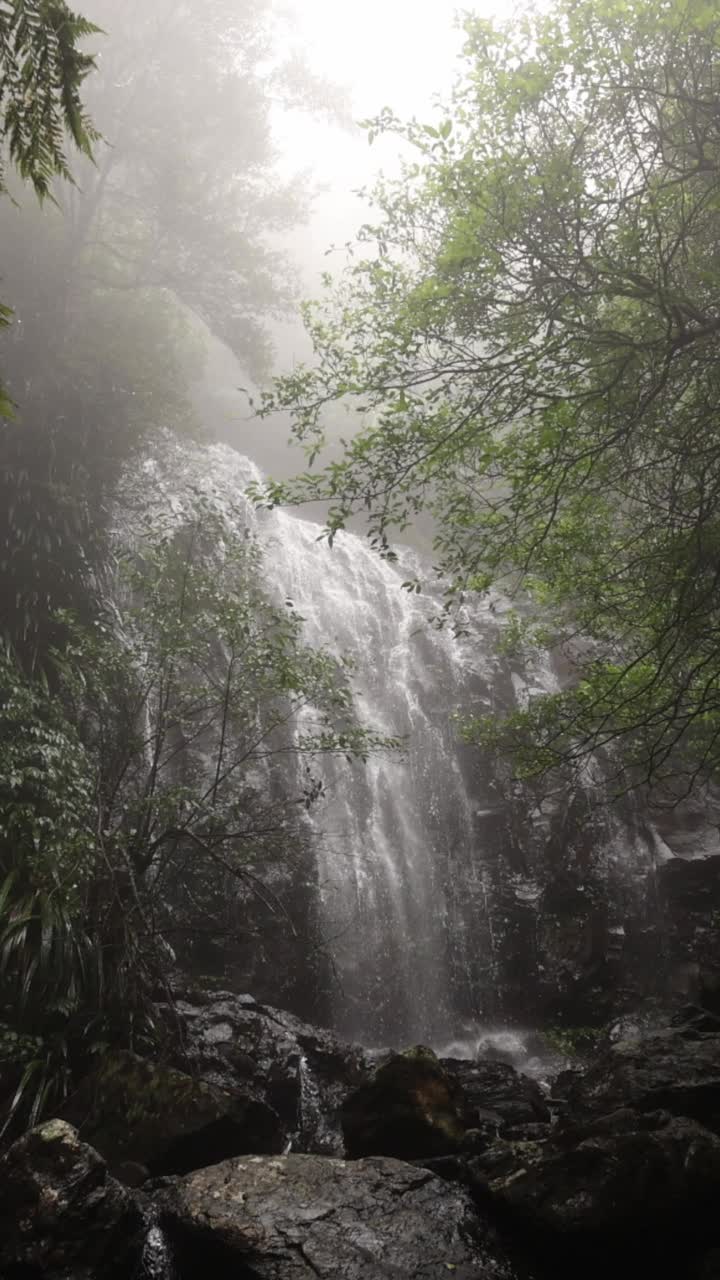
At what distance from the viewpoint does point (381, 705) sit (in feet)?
49.7

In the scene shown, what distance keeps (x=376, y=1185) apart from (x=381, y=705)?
10497mm

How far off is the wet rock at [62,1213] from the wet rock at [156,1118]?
0.90 m

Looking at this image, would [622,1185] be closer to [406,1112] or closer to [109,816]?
[406,1112]

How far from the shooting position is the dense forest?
14.3ft

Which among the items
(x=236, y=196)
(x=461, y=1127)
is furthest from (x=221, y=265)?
(x=461, y=1127)

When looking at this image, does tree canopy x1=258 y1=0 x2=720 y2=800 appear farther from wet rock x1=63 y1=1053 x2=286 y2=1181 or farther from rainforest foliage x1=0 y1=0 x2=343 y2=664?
rainforest foliage x1=0 y1=0 x2=343 y2=664

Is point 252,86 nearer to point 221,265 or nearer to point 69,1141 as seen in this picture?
point 221,265

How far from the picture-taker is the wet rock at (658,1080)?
19.0 feet

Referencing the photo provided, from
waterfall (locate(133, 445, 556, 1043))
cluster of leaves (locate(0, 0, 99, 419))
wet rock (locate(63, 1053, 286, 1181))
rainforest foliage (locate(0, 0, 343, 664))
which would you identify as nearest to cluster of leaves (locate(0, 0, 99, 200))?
cluster of leaves (locate(0, 0, 99, 419))

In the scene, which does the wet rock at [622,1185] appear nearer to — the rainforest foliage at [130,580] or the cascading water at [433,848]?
the rainforest foliage at [130,580]

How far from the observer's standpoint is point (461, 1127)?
6180mm

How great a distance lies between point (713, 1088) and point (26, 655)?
831cm

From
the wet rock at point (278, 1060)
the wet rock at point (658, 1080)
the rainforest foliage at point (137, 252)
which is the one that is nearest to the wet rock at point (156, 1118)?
the wet rock at point (278, 1060)

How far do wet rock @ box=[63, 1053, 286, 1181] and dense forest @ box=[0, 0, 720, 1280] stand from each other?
0.03 meters
